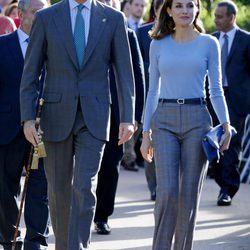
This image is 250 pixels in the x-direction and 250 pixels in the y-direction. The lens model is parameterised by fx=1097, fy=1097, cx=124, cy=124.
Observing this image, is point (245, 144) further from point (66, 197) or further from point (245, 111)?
point (66, 197)

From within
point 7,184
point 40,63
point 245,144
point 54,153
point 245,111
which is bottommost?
point 245,144

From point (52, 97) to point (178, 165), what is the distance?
100 cm

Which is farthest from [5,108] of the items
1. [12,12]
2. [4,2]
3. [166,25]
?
[4,2]

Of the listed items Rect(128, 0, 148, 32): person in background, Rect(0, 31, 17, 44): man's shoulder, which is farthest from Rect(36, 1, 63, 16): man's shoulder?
Rect(128, 0, 148, 32): person in background

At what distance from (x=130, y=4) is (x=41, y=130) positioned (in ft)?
29.0

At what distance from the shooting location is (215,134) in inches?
294

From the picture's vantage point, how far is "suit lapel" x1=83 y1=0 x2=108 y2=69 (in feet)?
25.0

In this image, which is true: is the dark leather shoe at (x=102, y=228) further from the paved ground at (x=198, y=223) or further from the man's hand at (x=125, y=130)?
the man's hand at (x=125, y=130)

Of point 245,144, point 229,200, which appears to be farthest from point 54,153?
point 245,144

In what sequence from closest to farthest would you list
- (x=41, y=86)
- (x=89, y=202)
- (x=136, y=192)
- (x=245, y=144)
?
(x=89, y=202) → (x=41, y=86) → (x=136, y=192) → (x=245, y=144)

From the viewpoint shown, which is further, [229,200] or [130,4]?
[130,4]

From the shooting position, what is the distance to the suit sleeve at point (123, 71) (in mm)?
7691

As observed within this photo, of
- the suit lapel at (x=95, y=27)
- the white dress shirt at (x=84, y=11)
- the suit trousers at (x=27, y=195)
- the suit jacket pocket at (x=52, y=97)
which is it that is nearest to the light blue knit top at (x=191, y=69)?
the suit lapel at (x=95, y=27)

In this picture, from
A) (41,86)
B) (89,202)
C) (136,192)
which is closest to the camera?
(89,202)
